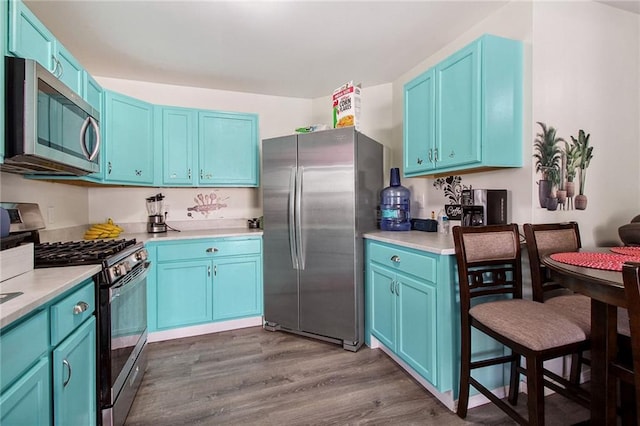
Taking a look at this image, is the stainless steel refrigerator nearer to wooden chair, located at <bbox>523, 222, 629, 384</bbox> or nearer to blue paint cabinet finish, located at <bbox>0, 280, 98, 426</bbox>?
wooden chair, located at <bbox>523, 222, 629, 384</bbox>

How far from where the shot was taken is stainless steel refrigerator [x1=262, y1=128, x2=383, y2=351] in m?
2.44

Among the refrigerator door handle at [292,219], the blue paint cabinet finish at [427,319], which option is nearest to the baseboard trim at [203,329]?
the refrigerator door handle at [292,219]

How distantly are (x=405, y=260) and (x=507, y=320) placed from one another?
0.68 meters

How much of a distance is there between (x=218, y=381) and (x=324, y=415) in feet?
2.61

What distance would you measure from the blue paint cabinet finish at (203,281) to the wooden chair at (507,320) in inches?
73.8

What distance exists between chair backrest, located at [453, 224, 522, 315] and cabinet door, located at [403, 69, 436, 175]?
0.74 meters

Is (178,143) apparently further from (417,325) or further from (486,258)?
(486,258)

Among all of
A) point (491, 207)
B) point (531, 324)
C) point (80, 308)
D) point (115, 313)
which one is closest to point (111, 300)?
point (115, 313)

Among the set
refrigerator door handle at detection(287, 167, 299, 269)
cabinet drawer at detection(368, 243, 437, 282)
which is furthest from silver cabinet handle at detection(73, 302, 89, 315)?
cabinet drawer at detection(368, 243, 437, 282)

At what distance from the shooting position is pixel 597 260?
1247mm

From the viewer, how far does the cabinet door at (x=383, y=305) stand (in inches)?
84.7

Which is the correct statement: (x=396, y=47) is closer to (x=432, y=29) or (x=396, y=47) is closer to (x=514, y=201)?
(x=432, y=29)

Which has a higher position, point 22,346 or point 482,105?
point 482,105

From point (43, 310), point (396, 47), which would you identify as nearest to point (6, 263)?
point (43, 310)
